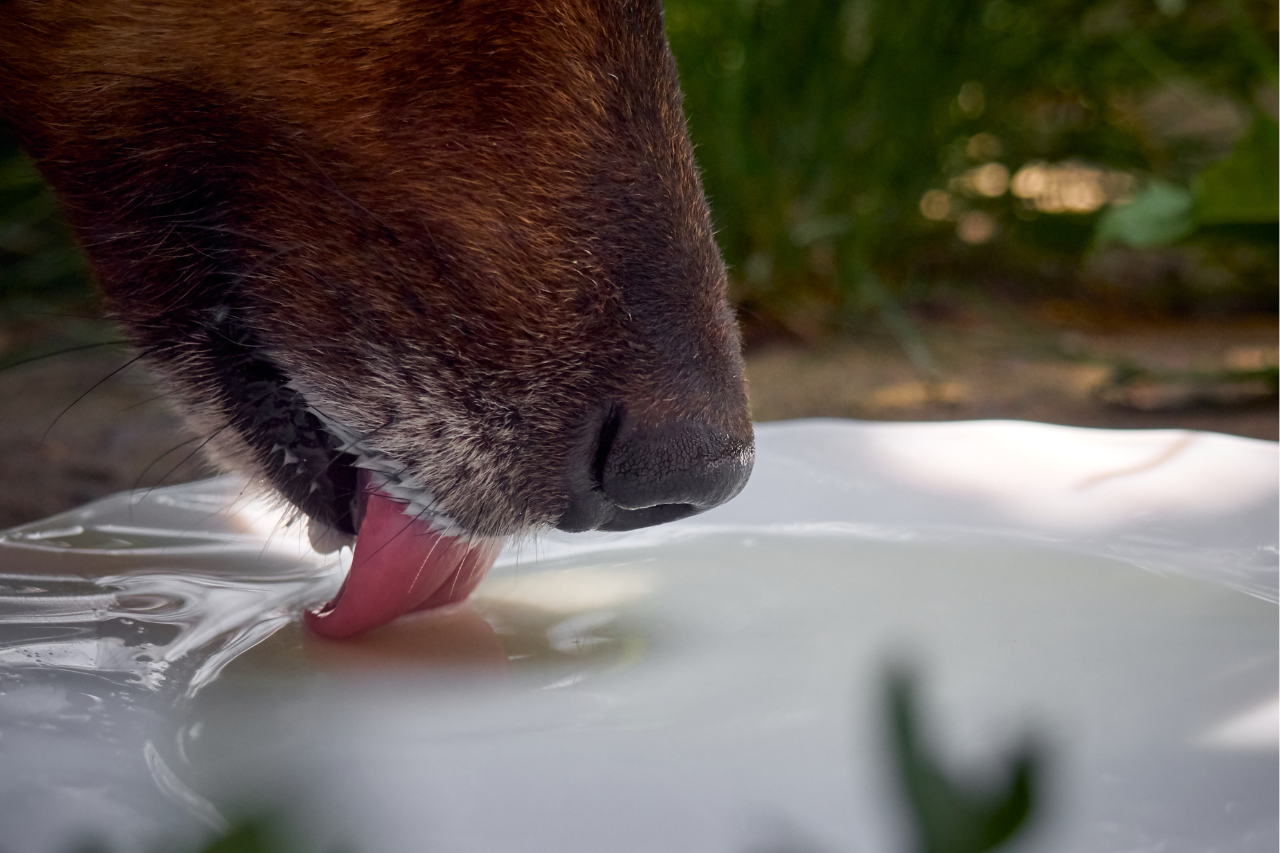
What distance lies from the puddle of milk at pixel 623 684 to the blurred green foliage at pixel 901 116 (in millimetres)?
1924

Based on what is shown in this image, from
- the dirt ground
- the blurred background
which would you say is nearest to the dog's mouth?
the dirt ground

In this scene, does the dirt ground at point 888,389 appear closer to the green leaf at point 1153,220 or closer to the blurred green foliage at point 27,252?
the blurred green foliage at point 27,252

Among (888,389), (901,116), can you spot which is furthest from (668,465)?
(901,116)

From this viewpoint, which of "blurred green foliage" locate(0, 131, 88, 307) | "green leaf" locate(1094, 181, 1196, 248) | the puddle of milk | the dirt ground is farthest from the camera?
"blurred green foliage" locate(0, 131, 88, 307)

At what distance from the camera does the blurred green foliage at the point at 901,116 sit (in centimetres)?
Answer: 317

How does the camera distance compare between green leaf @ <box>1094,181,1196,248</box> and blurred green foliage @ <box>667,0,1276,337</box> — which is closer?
green leaf @ <box>1094,181,1196,248</box>

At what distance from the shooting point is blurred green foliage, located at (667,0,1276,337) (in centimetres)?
317

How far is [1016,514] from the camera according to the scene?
139 centimetres

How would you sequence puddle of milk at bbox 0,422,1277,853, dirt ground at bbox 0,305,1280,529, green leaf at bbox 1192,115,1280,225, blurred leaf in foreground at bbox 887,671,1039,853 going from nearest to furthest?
blurred leaf in foreground at bbox 887,671,1039,853 < puddle of milk at bbox 0,422,1277,853 < dirt ground at bbox 0,305,1280,529 < green leaf at bbox 1192,115,1280,225

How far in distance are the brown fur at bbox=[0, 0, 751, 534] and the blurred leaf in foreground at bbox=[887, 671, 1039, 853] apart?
78 centimetres

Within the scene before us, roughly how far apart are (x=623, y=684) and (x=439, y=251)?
0.41 m

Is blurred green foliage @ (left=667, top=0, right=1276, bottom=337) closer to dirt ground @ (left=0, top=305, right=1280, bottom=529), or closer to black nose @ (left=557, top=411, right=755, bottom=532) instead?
dirt ground @ (left=0, top=305, right=1280, bottom=529)

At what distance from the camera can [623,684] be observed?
1003 mm

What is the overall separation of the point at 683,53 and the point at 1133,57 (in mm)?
1382
